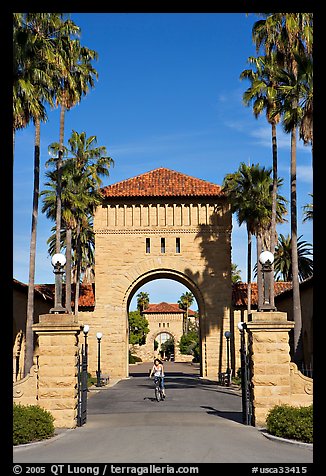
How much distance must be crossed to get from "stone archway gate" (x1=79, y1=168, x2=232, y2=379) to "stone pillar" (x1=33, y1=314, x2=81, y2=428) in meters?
28.3

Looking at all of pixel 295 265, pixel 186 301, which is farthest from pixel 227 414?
pixel 186 301

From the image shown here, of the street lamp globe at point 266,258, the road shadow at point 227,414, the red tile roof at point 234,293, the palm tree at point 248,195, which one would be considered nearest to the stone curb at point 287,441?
the road shadow at point 227,414

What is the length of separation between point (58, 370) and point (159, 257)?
1165 inches

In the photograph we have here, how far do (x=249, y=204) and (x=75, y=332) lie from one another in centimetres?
2446

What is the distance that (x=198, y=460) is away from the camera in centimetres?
984

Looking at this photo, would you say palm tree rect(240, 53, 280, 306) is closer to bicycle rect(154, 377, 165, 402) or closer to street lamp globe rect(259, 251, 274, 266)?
bicycle rect(154, 377, 165, 402)

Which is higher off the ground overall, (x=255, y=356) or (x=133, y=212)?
(x=133, y=212)

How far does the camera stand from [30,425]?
40.4 ft

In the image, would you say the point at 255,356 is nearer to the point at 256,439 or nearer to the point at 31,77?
the point at 256,439

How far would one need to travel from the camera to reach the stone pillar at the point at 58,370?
1457cm

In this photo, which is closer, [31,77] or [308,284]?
[31,77]

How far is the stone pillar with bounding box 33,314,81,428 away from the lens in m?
14.6

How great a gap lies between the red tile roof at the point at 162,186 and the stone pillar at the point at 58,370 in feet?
99.4
